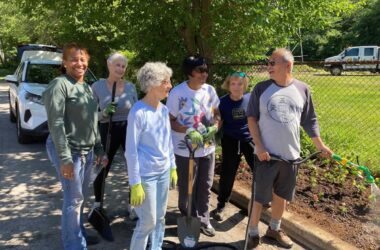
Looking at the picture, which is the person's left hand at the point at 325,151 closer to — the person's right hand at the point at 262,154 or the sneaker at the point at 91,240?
the person's right hand at the point at 262,154

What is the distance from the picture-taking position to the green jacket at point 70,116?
10.1ft

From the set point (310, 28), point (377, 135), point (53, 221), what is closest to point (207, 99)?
point (53, 221)

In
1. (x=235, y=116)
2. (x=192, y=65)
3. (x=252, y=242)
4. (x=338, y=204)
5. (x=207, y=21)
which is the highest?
(x=207, y=21)

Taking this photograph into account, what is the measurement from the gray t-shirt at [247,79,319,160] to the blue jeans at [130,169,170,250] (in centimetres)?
95

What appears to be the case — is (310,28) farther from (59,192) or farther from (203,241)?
(59,192)

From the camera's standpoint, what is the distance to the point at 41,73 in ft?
27.4

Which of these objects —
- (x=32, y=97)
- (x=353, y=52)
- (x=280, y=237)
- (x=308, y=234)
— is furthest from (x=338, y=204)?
(x=353, y=52)

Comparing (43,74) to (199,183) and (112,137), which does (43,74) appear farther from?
(199,183)

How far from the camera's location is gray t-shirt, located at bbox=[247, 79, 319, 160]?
11.2 ft

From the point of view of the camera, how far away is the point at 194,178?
400 centimetres

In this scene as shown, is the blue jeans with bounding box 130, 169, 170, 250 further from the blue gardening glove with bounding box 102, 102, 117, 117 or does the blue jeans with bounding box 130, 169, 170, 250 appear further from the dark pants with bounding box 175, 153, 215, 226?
the blue gardening glove with bounding box 102, 102, 117, 117

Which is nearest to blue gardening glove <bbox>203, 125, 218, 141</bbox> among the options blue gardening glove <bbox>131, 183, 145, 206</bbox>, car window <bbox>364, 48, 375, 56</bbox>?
blue gardening glove <bbox>131, 183, 145, 206</bbox>

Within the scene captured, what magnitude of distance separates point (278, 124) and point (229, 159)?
3.63 feet

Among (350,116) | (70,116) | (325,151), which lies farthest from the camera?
(350,116)
